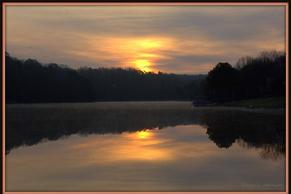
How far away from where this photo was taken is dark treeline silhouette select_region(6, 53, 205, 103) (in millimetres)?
110963

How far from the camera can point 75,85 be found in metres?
131

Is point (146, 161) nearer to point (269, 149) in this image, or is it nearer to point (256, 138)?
point (269, 149)

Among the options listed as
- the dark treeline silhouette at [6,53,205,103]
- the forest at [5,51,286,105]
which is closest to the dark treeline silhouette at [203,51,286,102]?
the forest at [5,51,286,105]

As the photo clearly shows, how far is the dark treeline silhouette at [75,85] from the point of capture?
364 feet

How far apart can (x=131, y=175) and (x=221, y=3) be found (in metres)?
5.15

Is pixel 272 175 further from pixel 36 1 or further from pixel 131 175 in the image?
pixel 36 1

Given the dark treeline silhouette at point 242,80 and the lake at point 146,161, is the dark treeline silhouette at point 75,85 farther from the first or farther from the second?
the lake at point 146,161

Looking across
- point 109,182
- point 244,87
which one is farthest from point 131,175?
point 244,87

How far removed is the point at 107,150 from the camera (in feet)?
54.9

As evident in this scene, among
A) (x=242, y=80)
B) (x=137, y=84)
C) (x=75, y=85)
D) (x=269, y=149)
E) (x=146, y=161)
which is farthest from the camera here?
(x=137, y=84)

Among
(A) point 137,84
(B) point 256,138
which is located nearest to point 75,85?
(A) point 137,84

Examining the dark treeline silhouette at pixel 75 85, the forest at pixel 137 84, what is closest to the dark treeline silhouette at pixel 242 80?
the forest at pixel 137 84

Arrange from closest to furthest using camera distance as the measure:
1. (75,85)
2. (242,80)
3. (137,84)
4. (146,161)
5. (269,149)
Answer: (146,161) → (269,149) → (242,80) → (75,85) → (137,84)

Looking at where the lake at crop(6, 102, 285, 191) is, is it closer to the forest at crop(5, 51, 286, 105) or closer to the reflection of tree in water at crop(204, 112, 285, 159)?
the reflection of tree in water at crop(204, 112, 285, 159)
